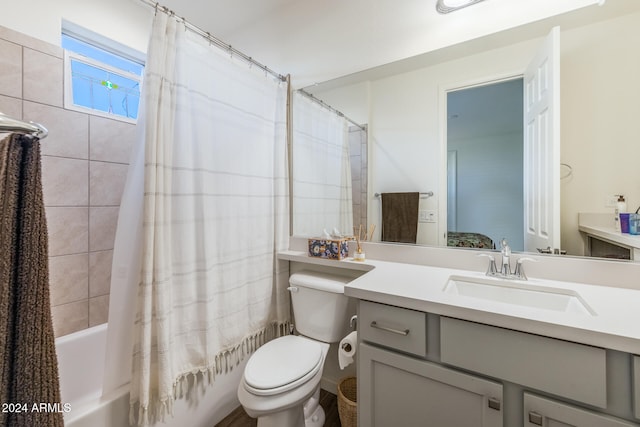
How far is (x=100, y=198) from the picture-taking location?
167cm

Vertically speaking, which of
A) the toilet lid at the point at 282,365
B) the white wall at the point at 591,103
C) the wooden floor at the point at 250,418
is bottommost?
the wooden floor at the point at 250,418

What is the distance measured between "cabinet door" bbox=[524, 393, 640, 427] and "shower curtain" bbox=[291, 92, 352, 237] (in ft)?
4.11

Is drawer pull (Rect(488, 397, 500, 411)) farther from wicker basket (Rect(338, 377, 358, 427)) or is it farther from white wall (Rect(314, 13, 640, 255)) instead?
white wall (Rect(314, 13, 640, 255))

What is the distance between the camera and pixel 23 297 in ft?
1.45

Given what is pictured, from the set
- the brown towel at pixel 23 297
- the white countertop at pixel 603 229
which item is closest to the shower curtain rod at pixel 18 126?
the brown towel at pixel 23 297

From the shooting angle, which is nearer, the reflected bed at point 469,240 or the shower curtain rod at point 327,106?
the reflected bed at point 469,240

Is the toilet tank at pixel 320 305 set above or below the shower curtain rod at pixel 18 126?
below

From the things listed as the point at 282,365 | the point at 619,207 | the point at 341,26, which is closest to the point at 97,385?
the point at 282,365

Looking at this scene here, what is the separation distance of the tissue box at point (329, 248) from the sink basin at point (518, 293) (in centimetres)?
61

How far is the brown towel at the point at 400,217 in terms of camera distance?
1568 mm

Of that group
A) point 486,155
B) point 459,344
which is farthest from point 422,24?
point 459,344

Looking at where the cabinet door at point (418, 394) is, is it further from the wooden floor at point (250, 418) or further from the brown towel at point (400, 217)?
the brown towel at point (400, 217)

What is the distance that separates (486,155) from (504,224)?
36 centimetres

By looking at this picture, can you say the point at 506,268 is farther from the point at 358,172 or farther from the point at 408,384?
the point at 358,172
